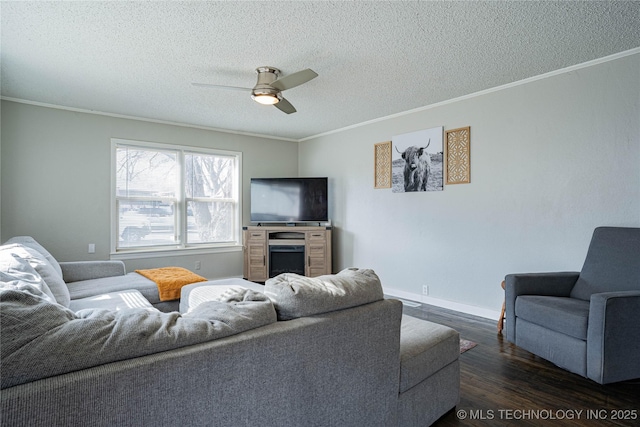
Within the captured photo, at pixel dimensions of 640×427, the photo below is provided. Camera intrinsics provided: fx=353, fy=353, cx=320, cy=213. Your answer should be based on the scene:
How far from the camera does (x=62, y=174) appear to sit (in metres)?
4.31

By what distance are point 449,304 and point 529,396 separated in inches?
76.5

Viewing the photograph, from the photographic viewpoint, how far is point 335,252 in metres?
5.70

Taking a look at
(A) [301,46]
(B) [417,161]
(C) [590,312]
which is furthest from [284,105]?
(C) [590,312]

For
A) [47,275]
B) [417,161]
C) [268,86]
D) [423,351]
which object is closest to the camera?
[423,351]

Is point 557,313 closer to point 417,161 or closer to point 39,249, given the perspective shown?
point 417,161

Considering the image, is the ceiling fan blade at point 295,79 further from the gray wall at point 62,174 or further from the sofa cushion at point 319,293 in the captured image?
the gray wall at point 62,174

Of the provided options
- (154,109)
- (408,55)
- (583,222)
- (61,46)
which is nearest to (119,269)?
(154,109)

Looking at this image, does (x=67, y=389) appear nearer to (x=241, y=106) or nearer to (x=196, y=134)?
(x=241, y=106)

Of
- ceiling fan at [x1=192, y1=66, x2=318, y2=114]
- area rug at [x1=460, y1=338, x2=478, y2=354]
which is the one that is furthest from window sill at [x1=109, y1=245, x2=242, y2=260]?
area rug at [x1=460, y1=338, x2=478, y2=354]

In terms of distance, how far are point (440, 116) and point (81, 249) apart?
472 cm

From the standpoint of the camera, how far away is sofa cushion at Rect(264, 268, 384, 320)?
1.32m

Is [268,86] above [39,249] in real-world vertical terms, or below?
above

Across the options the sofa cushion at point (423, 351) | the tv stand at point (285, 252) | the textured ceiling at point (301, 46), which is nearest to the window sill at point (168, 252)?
the tv stand at point (285, 252)

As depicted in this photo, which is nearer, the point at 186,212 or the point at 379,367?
the point at 379,367
